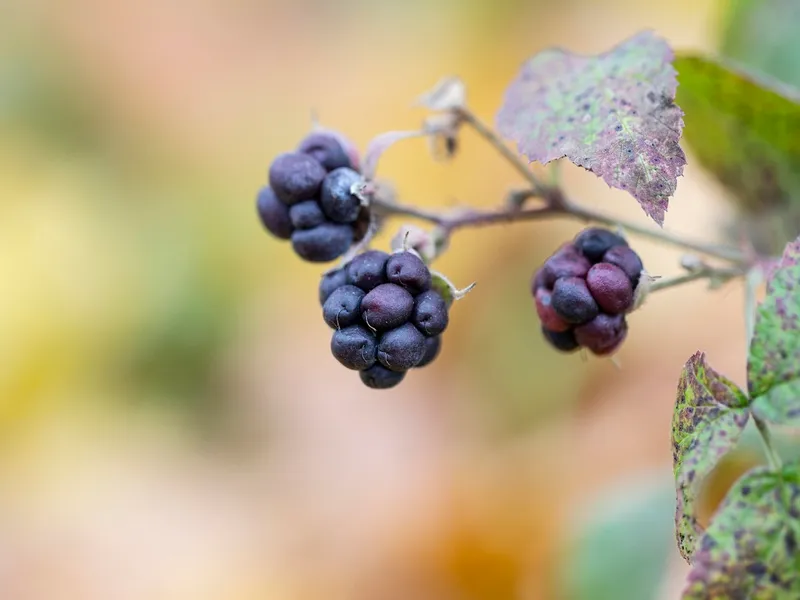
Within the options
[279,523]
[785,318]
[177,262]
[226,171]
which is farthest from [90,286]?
[785,318]

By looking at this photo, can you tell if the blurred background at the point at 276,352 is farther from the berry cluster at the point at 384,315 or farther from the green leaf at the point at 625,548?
the berry cluster at the point at 384,315

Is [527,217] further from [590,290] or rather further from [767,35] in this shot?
[767,35]

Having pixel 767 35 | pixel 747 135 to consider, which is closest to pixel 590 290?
pixel 747 135

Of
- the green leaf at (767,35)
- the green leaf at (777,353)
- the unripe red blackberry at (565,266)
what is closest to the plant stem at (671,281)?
the unripe red blackberry at (565,266)

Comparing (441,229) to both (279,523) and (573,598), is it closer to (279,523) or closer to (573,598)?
(573,598)

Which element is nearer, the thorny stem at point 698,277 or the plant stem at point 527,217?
the thorny stem at point 698,277

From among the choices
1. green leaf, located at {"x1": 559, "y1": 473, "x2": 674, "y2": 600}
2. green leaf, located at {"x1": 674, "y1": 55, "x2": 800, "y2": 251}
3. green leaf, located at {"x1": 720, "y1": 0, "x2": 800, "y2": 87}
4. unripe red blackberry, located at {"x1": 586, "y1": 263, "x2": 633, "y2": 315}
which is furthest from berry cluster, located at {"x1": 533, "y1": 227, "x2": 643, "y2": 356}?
green leaf, located at {"x1": 559, "y1": 473, "x2": 674, "y2": 600}
